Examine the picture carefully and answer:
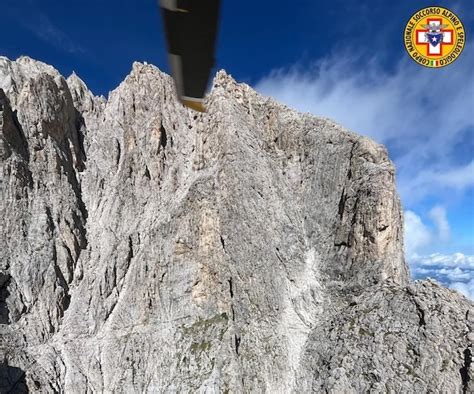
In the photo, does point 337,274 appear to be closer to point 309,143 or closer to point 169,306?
point 309,143

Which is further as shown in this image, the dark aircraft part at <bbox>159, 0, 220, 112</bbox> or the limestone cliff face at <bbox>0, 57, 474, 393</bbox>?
the limestone cliff face at <bbox>0, 57, 474, 393</bbox>

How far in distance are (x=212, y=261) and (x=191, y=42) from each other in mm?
58638

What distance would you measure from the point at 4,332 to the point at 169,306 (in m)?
27.7

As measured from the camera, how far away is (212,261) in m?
60.5

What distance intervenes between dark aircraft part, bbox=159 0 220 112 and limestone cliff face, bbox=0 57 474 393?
48.0 meters

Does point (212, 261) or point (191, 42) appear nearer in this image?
point (191, 42)

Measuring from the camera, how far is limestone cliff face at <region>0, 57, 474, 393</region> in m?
46.9

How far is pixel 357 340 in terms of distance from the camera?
152 feet

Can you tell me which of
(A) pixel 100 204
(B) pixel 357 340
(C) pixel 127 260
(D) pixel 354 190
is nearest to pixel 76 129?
(A) pixel 100 204

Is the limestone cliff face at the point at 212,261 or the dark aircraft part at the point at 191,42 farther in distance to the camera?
the limestone cliff face at the point at 212,261

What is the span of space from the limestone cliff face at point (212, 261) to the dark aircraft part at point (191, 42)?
47963 millimetres

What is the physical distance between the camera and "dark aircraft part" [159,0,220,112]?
311 cm

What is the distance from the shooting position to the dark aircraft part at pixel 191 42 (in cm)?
311

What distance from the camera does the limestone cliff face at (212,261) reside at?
154 feet
